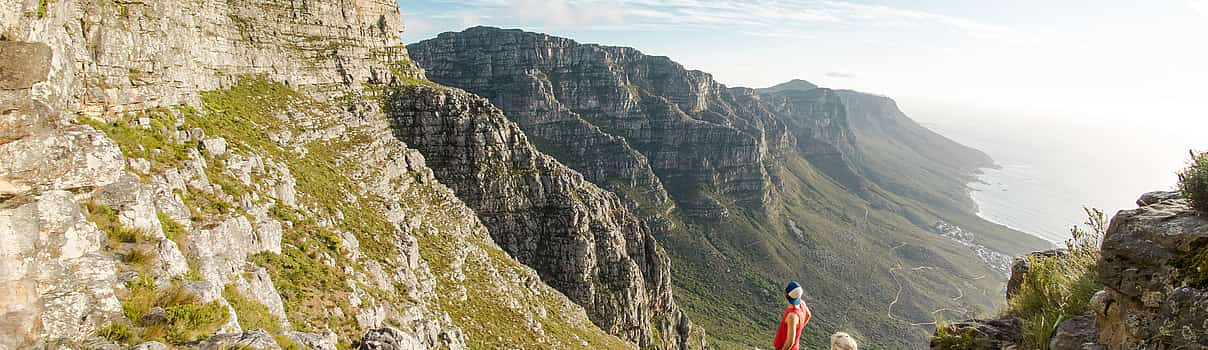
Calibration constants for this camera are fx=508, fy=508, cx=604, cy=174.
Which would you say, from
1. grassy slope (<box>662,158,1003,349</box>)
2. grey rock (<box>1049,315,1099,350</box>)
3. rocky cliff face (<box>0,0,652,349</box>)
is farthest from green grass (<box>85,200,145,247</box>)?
grassy slope (<box>662,158,1003,349</box>)

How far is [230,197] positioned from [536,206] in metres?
41.0

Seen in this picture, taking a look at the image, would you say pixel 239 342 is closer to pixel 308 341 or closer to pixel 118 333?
pixel 118 333

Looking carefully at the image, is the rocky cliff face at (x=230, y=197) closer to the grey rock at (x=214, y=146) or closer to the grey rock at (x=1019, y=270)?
the grey rock at (x=214, y=146)

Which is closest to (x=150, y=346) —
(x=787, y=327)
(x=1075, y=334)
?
(x=787, y=327)

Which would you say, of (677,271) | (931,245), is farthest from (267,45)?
(931,245)

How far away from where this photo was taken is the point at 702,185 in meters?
172

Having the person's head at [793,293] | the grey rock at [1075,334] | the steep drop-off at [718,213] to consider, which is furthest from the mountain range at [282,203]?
the steep drop-off at [718,213]

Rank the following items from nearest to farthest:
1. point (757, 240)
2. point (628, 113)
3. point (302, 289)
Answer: point (302, 289)
point (757, 240)
point (628, 113)

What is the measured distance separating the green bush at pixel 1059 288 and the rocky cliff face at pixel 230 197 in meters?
15.3

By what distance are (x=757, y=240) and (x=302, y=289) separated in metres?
140

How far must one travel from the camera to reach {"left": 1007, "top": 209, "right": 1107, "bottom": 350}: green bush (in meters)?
9.04

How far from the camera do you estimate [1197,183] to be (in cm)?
775

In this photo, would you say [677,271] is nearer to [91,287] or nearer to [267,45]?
[267,45]

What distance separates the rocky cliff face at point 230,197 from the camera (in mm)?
9680
